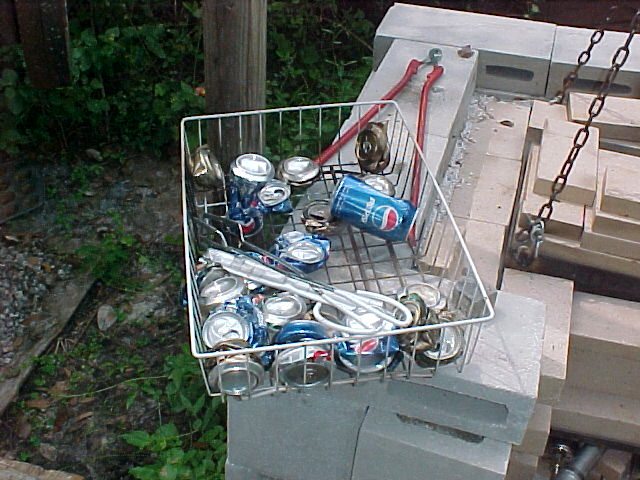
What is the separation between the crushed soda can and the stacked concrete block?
1.30 metres

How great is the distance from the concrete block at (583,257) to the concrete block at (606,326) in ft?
0.39

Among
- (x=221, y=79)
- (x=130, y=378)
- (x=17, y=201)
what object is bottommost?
(x=130, y=378)

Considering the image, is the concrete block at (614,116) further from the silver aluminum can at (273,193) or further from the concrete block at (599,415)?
the silver aluminum can at (273,193)

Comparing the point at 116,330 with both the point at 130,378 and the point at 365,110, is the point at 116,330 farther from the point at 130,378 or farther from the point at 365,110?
the point at 365,110

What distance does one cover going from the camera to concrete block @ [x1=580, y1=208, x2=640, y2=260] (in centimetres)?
276

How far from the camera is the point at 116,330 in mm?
3342

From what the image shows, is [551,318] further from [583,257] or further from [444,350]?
[444,350]

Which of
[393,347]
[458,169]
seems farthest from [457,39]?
[393,347]

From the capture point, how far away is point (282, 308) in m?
1.80

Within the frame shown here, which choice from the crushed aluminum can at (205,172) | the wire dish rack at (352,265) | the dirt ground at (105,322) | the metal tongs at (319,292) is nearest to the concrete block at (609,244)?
the wire dish rack at (352,265)

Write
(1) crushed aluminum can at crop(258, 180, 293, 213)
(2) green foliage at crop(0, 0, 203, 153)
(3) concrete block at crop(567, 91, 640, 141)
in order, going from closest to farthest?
1. (1) crushed aluminum can at crop(258, 180, 293, 213)
2. (3) concrete block at crop(567, 91, 640, 141)
3. (2) green foliage at crop(0, 0, 203, 153)

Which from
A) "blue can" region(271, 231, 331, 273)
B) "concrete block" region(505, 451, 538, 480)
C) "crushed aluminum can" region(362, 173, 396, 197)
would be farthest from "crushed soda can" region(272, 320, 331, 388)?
"concrete block" region(505, 451, 538, 480)

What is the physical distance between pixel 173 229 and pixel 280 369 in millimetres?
2316

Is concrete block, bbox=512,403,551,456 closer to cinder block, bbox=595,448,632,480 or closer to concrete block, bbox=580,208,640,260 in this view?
cinder block, bbox=595,448,632,480
